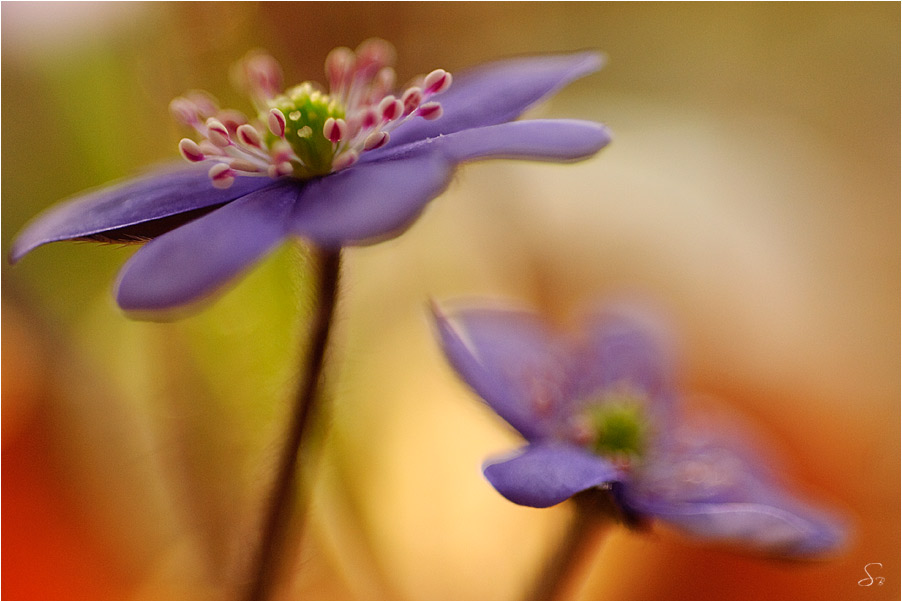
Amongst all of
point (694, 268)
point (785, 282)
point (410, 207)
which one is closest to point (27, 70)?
point (410, 207)

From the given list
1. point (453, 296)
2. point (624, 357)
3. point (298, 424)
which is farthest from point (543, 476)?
point (453, 296)

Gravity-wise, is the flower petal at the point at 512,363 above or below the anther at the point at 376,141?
below

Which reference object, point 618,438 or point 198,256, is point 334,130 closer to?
point 198,256

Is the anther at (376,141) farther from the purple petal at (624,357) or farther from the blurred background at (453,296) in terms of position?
the purple petal at (624,357)

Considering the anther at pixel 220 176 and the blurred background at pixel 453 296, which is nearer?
→ the anther at pixel 220 176

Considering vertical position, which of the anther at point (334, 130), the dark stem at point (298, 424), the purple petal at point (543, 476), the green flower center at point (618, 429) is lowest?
the green flower center at point (618, 429)

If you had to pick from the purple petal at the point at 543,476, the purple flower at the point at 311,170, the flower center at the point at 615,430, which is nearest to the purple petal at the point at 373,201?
the purple flower at the point at 311,170

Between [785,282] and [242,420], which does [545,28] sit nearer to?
[785,282]

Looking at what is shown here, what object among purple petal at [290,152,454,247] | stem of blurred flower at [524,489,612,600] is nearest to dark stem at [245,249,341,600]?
purple petal at [290,152,454,247]
